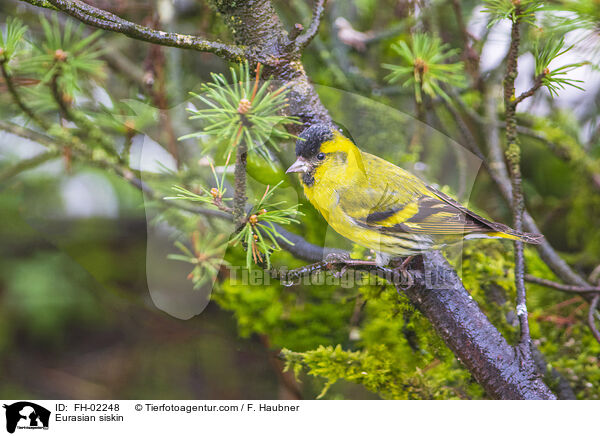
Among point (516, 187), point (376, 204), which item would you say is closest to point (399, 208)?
point (376, 204)

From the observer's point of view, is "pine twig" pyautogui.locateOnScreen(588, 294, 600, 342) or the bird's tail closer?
the bird's tail

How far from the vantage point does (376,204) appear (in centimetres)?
48

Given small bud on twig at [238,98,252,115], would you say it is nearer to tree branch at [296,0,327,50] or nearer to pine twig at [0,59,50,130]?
tree branch at [296,0,327,50]

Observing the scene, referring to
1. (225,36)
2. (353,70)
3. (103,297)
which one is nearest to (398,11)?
(353,70)

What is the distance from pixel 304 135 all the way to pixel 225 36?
17 centimetres

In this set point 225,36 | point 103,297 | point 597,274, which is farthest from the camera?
point 103,297

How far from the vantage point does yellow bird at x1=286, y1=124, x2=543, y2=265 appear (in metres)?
0.46

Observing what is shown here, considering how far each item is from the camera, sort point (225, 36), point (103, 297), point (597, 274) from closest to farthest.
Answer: point (225, 36), point (597, 274), point (103, 297)

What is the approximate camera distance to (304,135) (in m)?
0.45

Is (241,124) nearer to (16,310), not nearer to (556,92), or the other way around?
(556,92)

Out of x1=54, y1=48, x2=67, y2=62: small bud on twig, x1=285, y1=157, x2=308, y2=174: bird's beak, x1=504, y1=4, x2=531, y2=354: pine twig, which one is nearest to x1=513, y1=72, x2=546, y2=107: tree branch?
x1=504, y1=4, x2=531, y2=354: pine twig

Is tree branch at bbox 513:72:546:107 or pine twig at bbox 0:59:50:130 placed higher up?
pine twig at bbox 0:59:50:130

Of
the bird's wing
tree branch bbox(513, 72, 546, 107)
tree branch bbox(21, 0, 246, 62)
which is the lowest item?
the bird's wing
